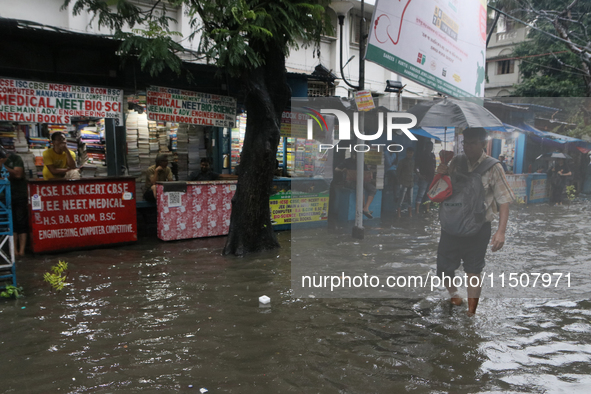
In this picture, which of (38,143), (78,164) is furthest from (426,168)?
(38,143)

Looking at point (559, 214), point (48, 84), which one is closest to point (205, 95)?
point (48, 84)

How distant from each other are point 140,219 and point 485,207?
716 cm

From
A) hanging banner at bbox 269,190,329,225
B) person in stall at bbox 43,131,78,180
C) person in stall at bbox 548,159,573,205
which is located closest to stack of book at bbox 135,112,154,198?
person in stall at bbox 43,131,78,180

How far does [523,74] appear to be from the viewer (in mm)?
26047

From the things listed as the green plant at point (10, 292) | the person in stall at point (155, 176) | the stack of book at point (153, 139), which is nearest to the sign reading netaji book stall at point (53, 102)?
the person in stall at point (155, 176)

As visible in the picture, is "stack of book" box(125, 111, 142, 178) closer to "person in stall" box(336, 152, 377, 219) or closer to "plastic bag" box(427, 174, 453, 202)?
"person in stall" box(336, 152, 377, 219)

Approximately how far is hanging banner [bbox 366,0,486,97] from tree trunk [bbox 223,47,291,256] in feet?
6.55

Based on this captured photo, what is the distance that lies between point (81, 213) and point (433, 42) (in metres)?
6.62

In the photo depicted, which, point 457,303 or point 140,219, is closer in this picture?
point 457,303

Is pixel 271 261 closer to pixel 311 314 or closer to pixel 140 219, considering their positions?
pixel 311 314

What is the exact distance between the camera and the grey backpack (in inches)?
168

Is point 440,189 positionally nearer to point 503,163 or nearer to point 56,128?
point 503,163

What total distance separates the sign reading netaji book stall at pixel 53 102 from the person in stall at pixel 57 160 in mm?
871
